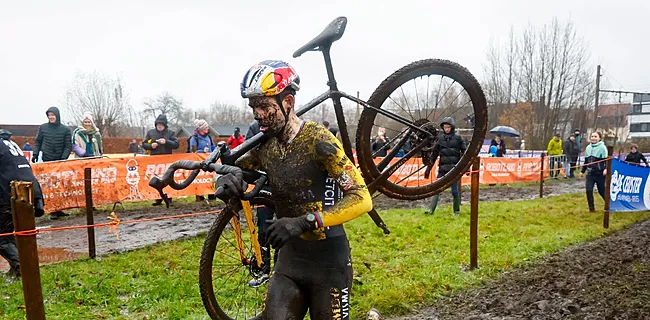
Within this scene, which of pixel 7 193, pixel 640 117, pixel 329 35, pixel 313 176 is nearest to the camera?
pixel 313 176

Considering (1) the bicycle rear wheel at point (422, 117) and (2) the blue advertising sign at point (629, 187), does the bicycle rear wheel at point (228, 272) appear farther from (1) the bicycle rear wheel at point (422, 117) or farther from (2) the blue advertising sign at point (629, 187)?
(2) the blue advertising sign at point (629, 187)

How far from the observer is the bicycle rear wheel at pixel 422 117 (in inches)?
167

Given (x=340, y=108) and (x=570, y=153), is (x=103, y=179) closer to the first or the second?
(x=340, y=108)

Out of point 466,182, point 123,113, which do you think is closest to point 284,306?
point 466,182

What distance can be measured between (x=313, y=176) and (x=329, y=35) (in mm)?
1470

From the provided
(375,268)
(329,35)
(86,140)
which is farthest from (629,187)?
(86,140)

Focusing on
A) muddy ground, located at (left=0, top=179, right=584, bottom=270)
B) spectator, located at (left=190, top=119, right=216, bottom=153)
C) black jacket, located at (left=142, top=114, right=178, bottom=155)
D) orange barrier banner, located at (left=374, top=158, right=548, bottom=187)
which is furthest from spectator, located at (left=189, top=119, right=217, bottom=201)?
orange barrier banner, located at (left=374, top=158, right=548, bottom=187)

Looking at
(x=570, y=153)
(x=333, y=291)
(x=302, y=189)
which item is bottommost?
(x=570, y=153)

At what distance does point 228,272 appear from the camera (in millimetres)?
5176

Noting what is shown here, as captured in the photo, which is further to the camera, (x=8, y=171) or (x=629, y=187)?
(x=629, y=187)

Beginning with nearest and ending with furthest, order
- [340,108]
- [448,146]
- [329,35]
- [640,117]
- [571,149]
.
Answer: [329,35] → [340,108] → [448,146] → [571,149] → [640,117]

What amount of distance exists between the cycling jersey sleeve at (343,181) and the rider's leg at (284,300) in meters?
0.65

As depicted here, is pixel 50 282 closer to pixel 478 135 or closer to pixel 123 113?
pixel 478 135

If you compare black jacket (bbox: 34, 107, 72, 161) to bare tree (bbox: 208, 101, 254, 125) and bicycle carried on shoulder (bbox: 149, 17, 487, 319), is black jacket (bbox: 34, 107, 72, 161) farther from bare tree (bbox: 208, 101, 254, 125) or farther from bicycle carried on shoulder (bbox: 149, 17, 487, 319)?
bare tree (bbox: 208, 101, 254, 125)
